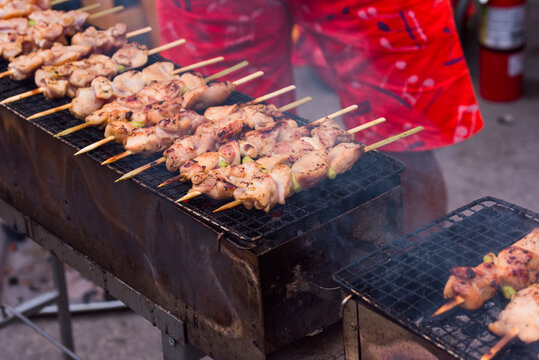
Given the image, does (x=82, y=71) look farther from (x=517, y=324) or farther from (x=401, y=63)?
(x=517, y=324)

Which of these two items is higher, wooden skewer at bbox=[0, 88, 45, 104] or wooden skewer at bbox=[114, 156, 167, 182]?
wooden skewer at bbox=[0, 88, 45, 104]

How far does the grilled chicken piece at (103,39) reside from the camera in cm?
369

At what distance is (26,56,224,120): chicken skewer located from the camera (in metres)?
3.10

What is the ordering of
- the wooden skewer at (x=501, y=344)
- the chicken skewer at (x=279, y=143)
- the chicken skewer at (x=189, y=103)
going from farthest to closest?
the chicken skewer at (x=189, y=103), the chicken skewer at (x=279, y=143), the wooden skewer at (x=501, y=344)

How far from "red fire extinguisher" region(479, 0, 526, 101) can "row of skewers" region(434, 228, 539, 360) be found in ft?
15.6

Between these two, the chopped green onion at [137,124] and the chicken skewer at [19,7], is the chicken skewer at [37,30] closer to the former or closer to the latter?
the chicken skewer at [19,7]

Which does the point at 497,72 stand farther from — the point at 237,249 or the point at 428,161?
the point at 237,249

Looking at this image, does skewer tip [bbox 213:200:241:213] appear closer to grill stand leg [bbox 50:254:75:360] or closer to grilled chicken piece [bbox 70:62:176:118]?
grilled chicken piece [bbox 70:62:176:118]

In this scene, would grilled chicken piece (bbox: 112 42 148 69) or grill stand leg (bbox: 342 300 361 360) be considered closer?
grill stand leg (bbox: 342 300 361 360)

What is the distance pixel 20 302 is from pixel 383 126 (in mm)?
2983

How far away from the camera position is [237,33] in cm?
412

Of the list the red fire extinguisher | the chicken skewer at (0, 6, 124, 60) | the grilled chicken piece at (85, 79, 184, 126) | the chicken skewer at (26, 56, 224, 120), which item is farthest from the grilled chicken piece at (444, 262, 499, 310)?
the red fire extinguisher

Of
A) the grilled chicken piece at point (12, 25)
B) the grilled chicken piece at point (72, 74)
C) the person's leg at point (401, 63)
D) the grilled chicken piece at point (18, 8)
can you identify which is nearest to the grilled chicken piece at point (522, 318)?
the person's leg at point (401, 63)

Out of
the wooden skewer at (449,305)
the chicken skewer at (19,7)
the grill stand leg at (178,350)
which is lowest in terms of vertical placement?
the grill stand leg at (178,350)
